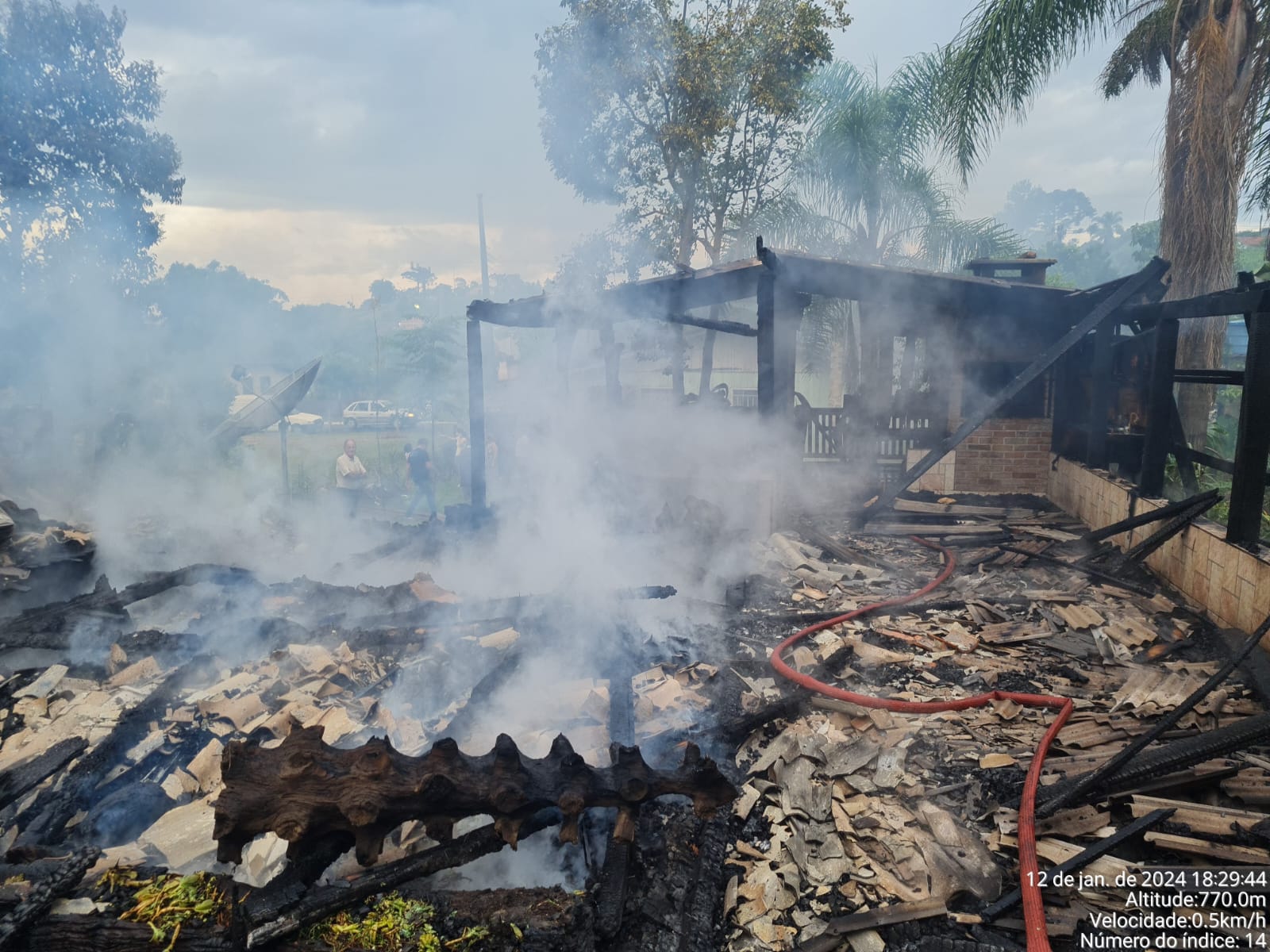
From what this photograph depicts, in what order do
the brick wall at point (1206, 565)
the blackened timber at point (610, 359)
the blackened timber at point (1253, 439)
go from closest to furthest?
the brick wall at point (1206, 565) < the blackened timber at point (1253, 439) < the blackened timber at point (610, 359)

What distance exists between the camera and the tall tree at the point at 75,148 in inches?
480

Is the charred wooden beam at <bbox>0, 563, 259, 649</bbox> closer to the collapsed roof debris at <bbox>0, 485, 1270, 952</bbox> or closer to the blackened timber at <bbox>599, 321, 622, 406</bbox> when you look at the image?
the collapsed roof debris at <bbox>0, 485, 1270, 952</bbox>

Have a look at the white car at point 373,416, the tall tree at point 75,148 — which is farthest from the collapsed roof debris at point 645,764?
the white car at point 373,416

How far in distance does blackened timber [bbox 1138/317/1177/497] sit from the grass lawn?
12.1 metres

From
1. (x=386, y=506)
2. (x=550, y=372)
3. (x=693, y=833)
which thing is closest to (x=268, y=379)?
(x=386, y=506)

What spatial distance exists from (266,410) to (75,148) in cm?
623

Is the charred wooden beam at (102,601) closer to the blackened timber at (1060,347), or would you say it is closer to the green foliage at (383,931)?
the green foliage at (383,931)

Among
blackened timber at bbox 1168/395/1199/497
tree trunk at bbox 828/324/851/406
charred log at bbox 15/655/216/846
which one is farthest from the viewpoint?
tree trunk at bbox 828/324/851/406

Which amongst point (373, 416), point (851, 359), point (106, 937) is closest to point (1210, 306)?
point (106, 937)

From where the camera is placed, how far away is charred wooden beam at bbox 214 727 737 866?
2955 millimetres

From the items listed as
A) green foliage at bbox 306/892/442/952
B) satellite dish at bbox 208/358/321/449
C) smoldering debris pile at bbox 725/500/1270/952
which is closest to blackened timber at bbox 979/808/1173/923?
smoldering debris pile at bbox 725/500/1270/952

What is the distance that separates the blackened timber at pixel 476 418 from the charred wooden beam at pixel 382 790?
6851 millimetres

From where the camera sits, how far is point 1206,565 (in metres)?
5.97

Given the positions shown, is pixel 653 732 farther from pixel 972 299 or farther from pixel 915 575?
pixel 972 299
